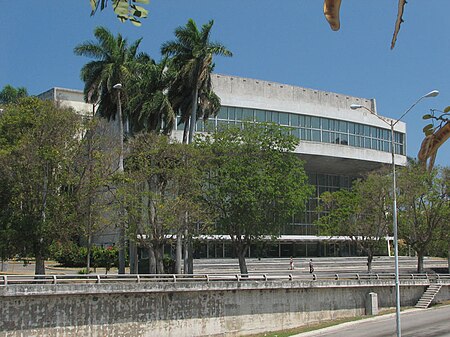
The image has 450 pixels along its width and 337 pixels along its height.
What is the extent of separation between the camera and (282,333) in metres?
36.2

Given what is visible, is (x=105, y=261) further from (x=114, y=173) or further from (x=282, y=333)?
(x=282, y=333)

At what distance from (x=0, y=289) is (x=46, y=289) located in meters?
2.21

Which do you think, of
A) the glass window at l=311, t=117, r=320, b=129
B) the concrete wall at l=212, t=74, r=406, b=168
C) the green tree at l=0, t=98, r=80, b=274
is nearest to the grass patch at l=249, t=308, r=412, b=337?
the green tree at l=0, t=98, r=80, b=274

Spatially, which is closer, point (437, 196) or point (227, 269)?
point (437, 196)

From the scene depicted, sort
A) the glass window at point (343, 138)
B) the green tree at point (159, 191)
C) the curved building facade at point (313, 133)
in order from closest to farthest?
the green tree at point (159, 191) < the curved building facade at point (313, 133) < the glass window at point (343, 138)

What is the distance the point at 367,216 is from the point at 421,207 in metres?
4.77

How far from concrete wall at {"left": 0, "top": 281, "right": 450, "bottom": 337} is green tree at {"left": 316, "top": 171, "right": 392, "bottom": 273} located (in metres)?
11.1

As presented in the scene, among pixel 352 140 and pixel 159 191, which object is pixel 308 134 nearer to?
pixel 352 140

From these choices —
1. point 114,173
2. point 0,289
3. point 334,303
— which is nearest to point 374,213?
point 334,303

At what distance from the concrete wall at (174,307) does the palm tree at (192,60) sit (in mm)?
15274

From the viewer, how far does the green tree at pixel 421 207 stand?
54344mm

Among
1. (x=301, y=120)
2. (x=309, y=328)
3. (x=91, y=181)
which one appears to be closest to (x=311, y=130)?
(x=301, y=120)

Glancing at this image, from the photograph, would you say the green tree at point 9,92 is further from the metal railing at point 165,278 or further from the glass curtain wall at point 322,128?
the metal railing at point 165,278

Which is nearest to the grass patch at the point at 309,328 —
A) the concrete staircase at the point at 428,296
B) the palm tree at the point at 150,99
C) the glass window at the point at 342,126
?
the concrete staircase at the point at 428,296
